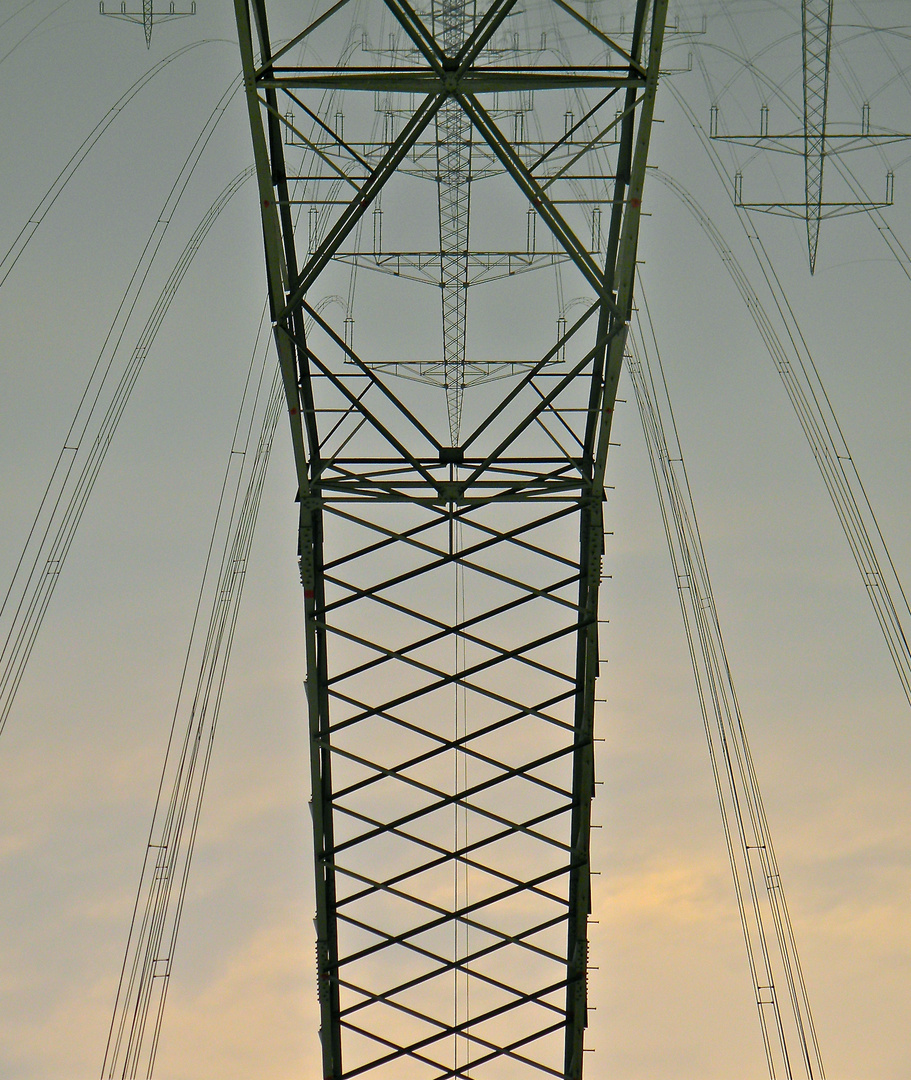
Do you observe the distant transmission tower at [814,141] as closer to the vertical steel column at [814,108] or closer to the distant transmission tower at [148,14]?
the vertical steel column at [814,108]

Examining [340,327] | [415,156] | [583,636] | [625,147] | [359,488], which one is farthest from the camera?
[340,327]

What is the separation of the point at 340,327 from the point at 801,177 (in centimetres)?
1264

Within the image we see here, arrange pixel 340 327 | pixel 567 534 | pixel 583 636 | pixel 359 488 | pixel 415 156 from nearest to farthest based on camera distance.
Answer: pixel 359 488 < pixel 583 636 < pixel 415 156 < pixel 340 327 < pixel 567 534

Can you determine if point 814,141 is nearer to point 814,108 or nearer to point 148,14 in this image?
point 814,108

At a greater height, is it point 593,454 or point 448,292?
point 448,292

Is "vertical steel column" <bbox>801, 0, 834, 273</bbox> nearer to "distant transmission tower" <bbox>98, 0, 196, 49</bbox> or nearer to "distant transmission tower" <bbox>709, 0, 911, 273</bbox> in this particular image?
"distant transmission tower" <bbox>709, 0, 911, 273</bbox>

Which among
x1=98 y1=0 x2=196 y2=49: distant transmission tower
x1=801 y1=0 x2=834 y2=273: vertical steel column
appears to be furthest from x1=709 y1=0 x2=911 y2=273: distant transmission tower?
x1=98 y1=0 x2=196 y2=49: distant transmission tower

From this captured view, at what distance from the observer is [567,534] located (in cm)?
3778

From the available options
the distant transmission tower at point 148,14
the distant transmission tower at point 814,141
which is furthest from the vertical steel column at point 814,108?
the distant transmission tower at point 148,14

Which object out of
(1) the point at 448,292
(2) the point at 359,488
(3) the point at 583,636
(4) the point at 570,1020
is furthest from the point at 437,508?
(1) the point at 448,292

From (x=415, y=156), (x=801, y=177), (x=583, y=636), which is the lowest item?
(x=583, y=636)

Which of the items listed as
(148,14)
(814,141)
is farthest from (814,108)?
(148,14)

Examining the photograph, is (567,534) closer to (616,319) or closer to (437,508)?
(437,508)

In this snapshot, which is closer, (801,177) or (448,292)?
(448,292)
